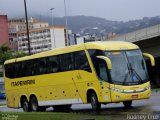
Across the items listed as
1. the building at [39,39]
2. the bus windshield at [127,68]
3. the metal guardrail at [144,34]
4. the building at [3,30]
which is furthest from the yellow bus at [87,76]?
the building at [3,30]

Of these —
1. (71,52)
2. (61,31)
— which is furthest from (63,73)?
(61,31)

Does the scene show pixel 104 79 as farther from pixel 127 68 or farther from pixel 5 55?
pixel 5 55

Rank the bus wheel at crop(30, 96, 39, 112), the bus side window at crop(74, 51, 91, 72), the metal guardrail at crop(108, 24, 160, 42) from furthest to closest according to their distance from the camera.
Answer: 1. the metal guardrail at crop(108, 24, 160, 42)
2. the bus wheel at crop(30, 96, 39, 112)
3. the bus side window at crop(74, 51, 91, 72)

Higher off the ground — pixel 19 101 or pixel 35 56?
pixel 35 56

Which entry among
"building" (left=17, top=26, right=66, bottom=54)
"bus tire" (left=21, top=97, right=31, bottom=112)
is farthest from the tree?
"bus tire" (left=21, top=97, right=31, bottom=112)

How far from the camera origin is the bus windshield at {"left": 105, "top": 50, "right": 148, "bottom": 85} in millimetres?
21312

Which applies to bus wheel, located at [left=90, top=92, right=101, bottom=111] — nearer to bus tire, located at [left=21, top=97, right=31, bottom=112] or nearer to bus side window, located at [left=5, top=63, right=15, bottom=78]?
bus tire, located at [left=21, top=97, right=31, bottom=112]

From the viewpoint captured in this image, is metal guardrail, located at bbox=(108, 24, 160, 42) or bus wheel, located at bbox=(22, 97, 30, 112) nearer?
bus wheel, located at bbox=(22, 97, 30, 112)

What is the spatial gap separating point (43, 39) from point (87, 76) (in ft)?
463

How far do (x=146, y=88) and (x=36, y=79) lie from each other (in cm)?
707

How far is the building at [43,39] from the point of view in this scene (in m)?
151

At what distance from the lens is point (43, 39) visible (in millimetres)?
162875

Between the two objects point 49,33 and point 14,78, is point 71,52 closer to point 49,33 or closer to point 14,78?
point 14,78

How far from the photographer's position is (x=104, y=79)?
21406 millimetres
